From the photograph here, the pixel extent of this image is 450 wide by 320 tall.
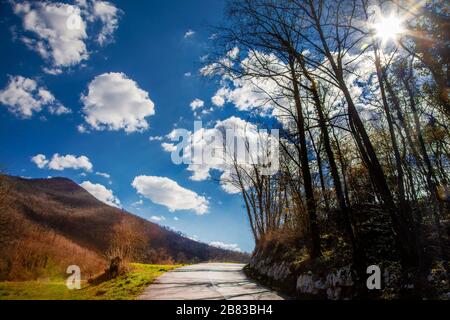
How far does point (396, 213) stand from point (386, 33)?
6054 millimetres

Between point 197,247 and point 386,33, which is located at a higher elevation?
point 386,33

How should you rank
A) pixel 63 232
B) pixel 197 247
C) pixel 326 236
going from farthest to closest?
pixel 197 247 < pixel 63 232 < pixel 326 236

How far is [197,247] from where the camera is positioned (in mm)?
160750

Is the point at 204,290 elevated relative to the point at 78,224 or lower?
lower

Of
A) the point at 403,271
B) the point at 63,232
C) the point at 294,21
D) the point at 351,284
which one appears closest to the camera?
the point at 403,271

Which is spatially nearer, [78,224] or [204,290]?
[204,290]

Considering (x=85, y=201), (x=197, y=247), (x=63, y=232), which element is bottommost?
(x=197, y=247)

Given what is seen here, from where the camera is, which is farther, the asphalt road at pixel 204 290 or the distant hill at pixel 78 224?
the distant hill at pixel 78 224

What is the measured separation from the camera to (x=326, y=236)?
13.4 metres

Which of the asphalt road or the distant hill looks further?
the distant hill

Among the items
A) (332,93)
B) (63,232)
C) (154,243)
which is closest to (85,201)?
(63,232)
